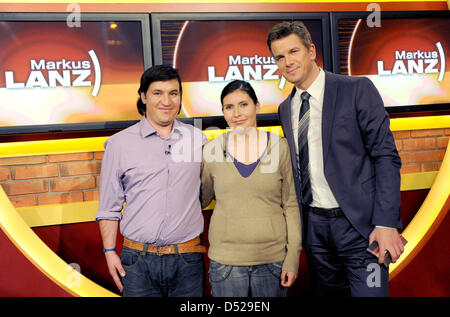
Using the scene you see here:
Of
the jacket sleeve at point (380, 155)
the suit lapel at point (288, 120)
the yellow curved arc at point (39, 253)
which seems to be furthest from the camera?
the yellow curved arc at point (39, 253)

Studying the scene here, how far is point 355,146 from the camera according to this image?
5.90ft

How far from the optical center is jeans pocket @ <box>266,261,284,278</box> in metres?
1.77

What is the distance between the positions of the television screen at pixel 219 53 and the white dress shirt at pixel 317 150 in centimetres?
89

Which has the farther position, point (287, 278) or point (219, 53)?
point (219, 53)

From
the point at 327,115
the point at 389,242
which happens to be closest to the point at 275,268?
the point at 389,242

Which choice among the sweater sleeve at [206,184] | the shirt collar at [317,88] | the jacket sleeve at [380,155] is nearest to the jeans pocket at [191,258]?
the sweater sleeve at [206,184]

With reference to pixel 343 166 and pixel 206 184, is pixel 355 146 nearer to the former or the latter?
pixel 343 166

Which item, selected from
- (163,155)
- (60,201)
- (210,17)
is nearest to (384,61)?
(210,17)

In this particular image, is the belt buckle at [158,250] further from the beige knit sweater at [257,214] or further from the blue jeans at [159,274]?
the beige knit sweater at [257,214]

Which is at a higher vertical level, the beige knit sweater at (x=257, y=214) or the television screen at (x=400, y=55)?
the television screen at (x=400, y=55)

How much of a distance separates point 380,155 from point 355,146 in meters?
0.12

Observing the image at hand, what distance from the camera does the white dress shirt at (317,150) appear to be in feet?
6.06

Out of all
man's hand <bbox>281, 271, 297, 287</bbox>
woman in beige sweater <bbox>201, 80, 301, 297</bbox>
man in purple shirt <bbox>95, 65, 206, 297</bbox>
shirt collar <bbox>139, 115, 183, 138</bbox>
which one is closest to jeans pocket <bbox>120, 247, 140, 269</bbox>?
man in purple shirt <bbox>95, 65, 206, 297</bbox>

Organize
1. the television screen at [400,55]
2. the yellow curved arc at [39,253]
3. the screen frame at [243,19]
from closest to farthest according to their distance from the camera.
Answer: the yellow curved arc at [39,253], the screen frame at [243,19], the television screen at [400,55]
